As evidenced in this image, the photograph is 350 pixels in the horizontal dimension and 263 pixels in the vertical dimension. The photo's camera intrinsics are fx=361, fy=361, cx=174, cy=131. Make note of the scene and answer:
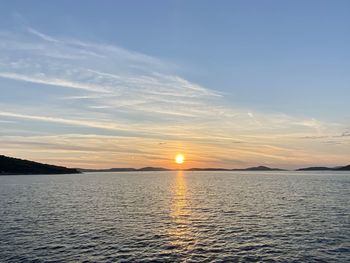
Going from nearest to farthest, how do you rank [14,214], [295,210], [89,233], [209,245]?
[209,245], [89,233], [14,214], [295,210]

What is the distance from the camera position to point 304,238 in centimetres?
5119

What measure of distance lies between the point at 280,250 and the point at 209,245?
8.98 m

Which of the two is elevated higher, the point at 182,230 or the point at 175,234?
the point at 182,230

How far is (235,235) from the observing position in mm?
53156

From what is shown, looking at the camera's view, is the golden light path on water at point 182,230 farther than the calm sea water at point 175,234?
Yes

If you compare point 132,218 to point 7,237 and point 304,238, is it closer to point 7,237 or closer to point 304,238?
point 7,237

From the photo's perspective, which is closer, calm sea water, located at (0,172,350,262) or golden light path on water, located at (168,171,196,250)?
calm sea water, located at (0,172,350,262)

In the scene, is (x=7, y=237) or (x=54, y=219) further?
(x=54, y=219)

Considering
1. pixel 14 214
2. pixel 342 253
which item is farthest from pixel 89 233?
pixel 342 253

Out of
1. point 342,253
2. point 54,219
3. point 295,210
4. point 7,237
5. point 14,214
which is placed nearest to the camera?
point 342,253

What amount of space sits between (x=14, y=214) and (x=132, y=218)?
24520 mm

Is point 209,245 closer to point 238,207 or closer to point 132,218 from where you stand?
point 132,218

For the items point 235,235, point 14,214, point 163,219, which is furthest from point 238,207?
point 14,214

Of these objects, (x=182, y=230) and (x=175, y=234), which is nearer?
(x=175, y=234)
